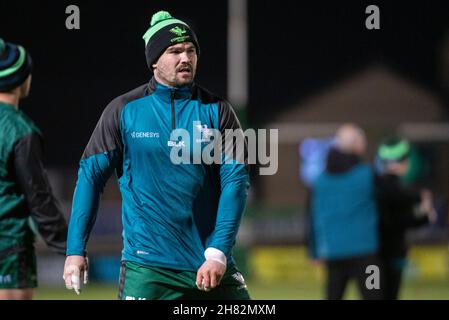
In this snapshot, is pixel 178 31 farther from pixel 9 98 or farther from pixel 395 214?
pixel 395 214

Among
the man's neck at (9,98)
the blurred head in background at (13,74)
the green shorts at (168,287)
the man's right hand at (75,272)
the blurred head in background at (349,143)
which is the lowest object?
the green shorts at (168,287)

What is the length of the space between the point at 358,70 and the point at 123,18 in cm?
698

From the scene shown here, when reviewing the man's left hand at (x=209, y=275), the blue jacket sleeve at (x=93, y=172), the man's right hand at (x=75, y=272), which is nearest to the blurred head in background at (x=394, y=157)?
the blue jacket sleeve at (x=93, y=172)

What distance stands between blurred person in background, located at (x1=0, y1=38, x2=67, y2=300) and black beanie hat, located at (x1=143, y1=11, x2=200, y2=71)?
1.11 metres

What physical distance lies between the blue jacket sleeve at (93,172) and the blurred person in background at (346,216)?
14.0 feet

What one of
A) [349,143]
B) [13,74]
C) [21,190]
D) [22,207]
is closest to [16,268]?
[22,207]

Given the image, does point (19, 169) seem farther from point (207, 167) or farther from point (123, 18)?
point (123, 18)

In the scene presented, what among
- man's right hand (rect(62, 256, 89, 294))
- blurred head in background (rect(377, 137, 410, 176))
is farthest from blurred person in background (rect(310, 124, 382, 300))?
man's right hand (rect(62, 256, 89, 294))

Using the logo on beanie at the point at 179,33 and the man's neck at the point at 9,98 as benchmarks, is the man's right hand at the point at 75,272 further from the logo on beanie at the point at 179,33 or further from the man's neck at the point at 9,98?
the man's neck at the point at 9,98

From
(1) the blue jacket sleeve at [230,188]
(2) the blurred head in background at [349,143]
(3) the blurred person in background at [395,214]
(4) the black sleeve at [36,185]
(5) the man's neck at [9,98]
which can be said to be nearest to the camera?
(1) the blue jacket sleeve at [230,188]

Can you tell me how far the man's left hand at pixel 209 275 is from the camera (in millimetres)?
5887

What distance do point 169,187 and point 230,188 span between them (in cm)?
36

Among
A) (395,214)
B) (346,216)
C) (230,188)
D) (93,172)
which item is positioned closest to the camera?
(230,188)

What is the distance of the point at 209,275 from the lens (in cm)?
589
